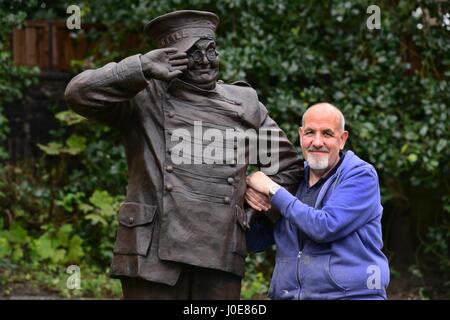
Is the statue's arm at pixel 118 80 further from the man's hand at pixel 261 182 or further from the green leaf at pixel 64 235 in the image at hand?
the green leaf at pixel 64 235

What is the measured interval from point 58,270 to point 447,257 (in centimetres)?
372

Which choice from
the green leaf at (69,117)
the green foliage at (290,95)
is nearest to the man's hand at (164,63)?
the green foliage at (290,95)

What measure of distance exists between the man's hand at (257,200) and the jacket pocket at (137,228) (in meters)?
0.52

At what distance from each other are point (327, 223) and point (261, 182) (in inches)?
17.8

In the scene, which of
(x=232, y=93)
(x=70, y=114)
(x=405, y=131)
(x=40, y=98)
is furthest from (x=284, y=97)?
(x=232, y=93)

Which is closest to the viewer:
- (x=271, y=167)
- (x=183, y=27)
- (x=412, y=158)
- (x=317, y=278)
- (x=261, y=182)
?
(x=317, y=278)

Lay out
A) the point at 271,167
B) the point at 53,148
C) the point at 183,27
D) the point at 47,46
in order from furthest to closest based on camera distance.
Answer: the point at 47,46
the point at 53,148
the point at 271,167
the point at 183,27

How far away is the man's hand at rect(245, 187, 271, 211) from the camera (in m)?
4.54

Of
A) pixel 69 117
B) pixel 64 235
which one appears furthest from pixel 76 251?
pixel 69 117

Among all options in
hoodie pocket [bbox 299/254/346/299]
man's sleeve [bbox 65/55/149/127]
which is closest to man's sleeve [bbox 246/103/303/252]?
hoodie pocket [bbox 299/254/346/299]

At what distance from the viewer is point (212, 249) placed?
14.1 ft

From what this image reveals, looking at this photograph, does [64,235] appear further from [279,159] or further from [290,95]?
[279,159]

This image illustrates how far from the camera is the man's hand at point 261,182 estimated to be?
14.8 ft

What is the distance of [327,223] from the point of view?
14.0 feet
